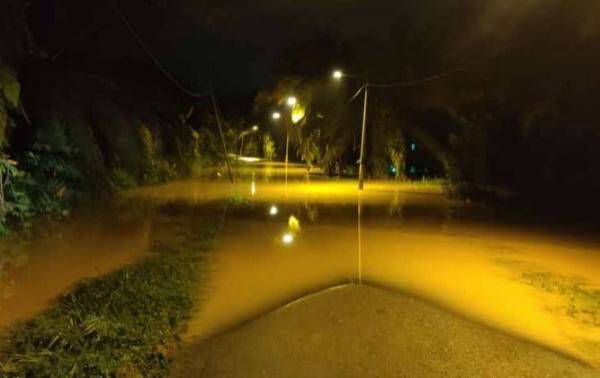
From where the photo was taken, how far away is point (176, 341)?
691 centimetres

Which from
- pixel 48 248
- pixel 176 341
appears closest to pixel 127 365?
pixel 176 341

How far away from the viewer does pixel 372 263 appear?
11680mm

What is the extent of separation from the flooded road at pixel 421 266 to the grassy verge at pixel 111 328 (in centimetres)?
42

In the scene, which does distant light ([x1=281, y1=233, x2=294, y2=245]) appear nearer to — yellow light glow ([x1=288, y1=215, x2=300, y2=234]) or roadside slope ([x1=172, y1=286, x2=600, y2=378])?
yellow light glow ([x1=288, y1=215, x2=300, y2=234])

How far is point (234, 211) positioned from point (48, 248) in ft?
25.7

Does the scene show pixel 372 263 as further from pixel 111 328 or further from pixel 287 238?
pixel 111 328

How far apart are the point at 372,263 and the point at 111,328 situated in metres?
6.13

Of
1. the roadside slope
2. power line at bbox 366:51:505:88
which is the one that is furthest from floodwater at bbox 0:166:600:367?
power line at bbox 366:51:505:88

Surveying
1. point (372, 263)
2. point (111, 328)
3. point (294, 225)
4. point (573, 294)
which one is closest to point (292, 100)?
point (294, 225)

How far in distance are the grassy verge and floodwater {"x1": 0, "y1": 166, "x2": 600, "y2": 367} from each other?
39cm

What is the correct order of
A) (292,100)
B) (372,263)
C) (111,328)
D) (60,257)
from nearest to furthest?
(111,328) → (372,263) → (60,257) → (292,100)

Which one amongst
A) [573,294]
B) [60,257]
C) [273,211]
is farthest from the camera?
[273,211]

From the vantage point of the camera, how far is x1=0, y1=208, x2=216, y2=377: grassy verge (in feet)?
18.5

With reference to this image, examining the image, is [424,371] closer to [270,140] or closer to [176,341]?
[176,341]
